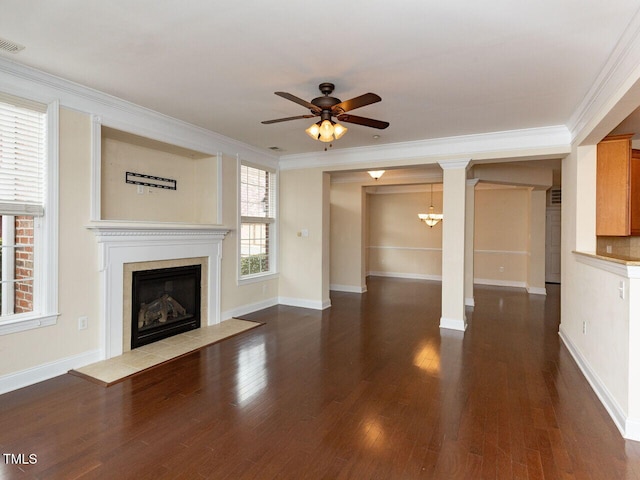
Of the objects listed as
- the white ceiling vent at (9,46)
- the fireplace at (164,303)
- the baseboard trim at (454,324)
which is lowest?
the baseboard trim at (454,324)

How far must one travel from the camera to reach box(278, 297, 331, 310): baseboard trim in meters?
6.04

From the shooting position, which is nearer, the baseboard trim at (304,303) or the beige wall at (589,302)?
the beige wall at (589,302)

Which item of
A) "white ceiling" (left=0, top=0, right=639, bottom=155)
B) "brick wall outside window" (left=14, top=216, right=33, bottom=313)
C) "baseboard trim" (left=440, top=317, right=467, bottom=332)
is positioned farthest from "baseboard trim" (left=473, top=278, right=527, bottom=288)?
"brick wall outside window" (left=14, top=216, right=33, bottom=313)

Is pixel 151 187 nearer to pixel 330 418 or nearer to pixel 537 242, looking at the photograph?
pixel 330 418

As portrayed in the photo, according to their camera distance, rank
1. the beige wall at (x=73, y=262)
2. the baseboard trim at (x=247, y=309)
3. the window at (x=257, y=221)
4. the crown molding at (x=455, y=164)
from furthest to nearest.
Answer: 1. the window at (x=257, y=221)
2. the baseboard trim at (x=247, y=309)
3. the crown molding at (x=455, y=164)
4. the beige wall at (x=73, y=262)

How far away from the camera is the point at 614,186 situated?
369 centimetres

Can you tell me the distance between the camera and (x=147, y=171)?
4.35 meters

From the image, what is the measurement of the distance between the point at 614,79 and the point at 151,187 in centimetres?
476

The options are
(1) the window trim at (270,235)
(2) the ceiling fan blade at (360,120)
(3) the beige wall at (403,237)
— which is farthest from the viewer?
(3) the beige wall at (403,237)

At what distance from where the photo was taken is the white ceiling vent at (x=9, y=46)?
249cm

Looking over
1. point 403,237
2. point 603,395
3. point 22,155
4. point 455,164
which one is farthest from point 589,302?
point 403,237

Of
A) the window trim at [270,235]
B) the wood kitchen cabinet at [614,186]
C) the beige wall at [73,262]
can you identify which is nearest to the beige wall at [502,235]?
the wood kitchen cabinet at [614,186]

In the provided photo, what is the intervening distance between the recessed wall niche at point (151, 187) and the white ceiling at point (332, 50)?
0.67m

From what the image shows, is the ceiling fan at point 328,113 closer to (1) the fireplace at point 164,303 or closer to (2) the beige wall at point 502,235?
(1) the fireplace at point 164,303
